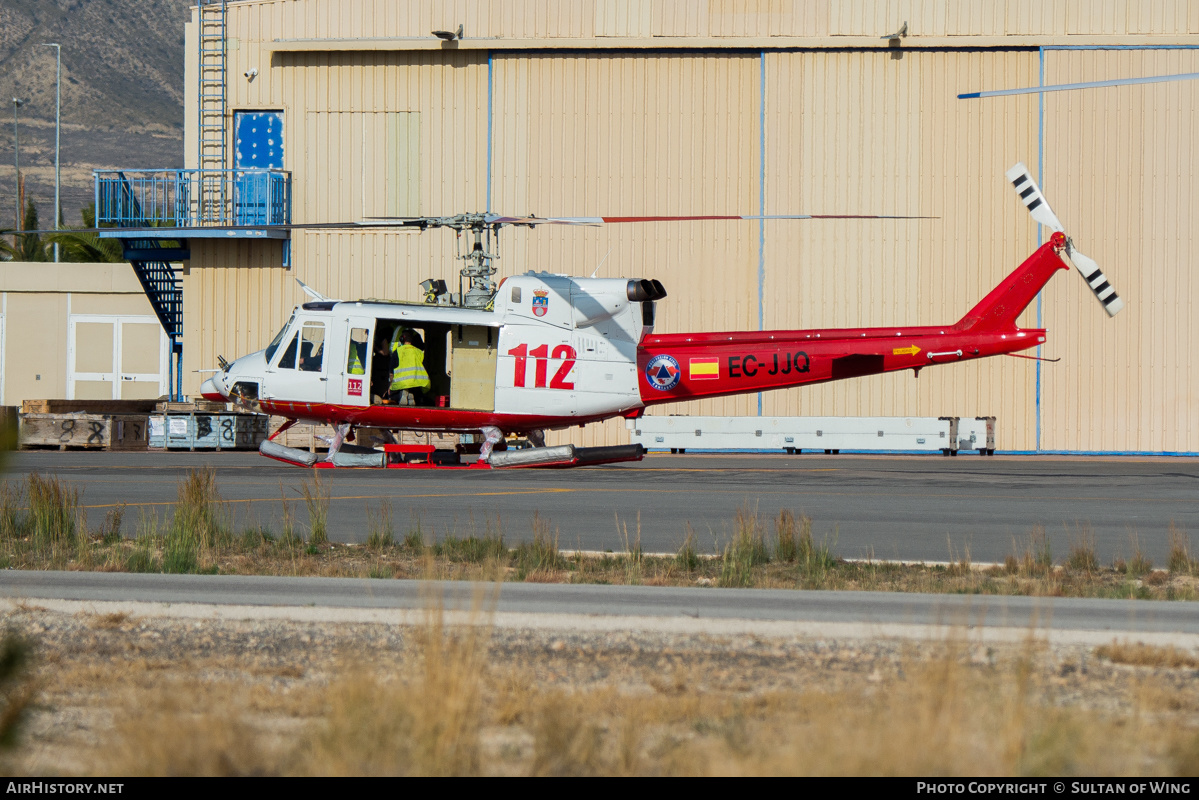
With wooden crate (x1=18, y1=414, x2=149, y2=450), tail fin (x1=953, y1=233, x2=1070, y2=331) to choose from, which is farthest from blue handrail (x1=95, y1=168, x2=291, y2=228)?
tail fin (x1=953, y1=233, x2=1070, y2=331)

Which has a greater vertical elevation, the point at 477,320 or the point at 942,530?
the point at 477,320

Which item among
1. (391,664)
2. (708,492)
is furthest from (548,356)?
(391,664)

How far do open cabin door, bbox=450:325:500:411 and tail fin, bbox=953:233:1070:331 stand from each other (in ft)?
27.7

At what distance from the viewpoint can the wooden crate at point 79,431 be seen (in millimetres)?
29828

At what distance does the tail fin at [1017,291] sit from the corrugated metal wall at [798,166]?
456 inches

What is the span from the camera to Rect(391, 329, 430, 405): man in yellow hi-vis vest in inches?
794

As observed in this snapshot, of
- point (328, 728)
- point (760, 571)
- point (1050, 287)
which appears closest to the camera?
point (328, 728)

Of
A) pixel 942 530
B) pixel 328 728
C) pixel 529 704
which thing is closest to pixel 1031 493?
pixel 942 530

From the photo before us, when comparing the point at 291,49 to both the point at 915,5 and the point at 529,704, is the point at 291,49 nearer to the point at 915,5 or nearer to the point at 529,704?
the point at 915,5

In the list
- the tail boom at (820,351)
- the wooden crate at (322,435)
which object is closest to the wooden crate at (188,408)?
the wooden crate at (322,435)

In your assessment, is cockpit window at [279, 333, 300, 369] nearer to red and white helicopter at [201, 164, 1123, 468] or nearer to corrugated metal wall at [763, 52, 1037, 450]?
red and white helicopter at [201, 164, 1123, 468]

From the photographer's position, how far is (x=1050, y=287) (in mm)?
31656

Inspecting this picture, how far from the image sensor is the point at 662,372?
20312 mm

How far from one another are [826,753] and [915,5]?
30.7m
